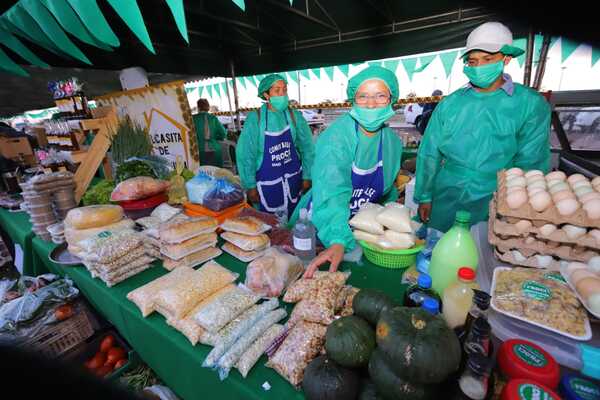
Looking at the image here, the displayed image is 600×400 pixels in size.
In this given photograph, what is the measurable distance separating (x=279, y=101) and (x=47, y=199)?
8.42 feet

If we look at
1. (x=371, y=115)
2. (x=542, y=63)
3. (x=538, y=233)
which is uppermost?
(x=542, y=63)

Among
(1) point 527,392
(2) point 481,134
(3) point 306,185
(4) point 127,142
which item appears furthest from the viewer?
(3) point 306,185

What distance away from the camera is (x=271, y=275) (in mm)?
1368

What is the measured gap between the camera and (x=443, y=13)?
4414 mm

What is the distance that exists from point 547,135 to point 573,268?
5.42 ft

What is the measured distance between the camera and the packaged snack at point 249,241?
1.70 m

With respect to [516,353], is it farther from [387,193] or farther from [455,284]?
[387,193]

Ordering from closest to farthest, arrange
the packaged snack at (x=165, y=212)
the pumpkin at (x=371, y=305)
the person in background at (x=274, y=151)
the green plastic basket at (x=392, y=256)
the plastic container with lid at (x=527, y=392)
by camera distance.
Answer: the plastic container with lid at (x=527, y=392) < the pumpkin at (x=371, y=305) < the green plastic basket at (x=392, y=256) < the packaged snack at (x=165, y=212) < the person in background at (x=274, y=151)

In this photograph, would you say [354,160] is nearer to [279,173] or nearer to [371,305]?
[371,305]

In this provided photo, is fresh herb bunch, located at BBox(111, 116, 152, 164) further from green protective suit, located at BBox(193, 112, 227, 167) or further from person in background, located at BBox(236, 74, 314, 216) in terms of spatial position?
green protective suit, located at BBox(193, 112, 227, 167)

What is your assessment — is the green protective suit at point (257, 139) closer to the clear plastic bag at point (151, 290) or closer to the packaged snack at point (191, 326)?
the clear plastic bag at point (151, 290)

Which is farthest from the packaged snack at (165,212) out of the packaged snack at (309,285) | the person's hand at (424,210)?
the person's hand at (424,210)

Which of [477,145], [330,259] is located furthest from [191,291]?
[477,145]

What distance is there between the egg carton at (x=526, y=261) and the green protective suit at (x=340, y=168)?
2.34ft
